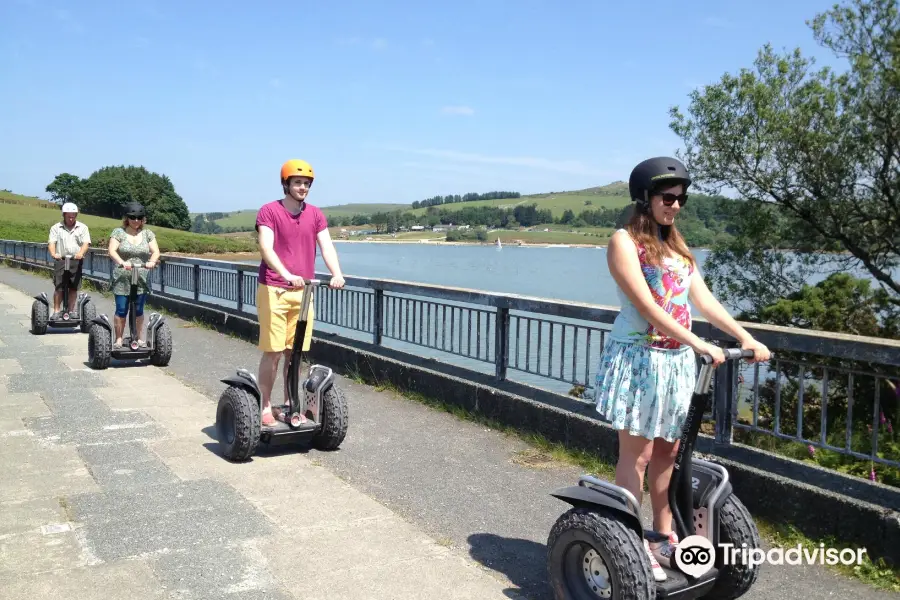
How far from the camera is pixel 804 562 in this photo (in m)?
4.09

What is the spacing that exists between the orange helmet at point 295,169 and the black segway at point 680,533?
3.20m

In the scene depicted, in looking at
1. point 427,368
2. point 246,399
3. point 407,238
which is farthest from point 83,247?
point 407,238

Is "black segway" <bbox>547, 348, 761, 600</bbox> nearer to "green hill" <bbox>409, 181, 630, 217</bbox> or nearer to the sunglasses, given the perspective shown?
the sunglasses

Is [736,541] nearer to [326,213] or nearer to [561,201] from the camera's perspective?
[561,201]

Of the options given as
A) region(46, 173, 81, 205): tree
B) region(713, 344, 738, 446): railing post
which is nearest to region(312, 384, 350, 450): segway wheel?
region(713, 344, 738, 446): railing post

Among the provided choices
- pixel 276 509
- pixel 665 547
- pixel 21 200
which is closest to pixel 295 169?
pixel 276 509

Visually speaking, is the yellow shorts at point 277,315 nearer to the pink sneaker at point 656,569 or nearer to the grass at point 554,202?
the pink sneaker at point 656,569

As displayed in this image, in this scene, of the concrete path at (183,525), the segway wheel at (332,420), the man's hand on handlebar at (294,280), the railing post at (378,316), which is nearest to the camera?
the concrete path at (183,525)

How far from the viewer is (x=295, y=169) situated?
570 cm

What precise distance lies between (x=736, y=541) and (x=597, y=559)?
1.91 feet

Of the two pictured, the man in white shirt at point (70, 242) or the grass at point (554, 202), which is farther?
the grass at point (554, 202)

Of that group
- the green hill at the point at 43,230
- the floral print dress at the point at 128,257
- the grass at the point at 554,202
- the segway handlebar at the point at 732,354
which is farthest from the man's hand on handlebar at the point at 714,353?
the grass at the point at 554,202

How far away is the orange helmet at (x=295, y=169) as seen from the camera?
570 cm

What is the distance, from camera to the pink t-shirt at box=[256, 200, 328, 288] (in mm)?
5773
